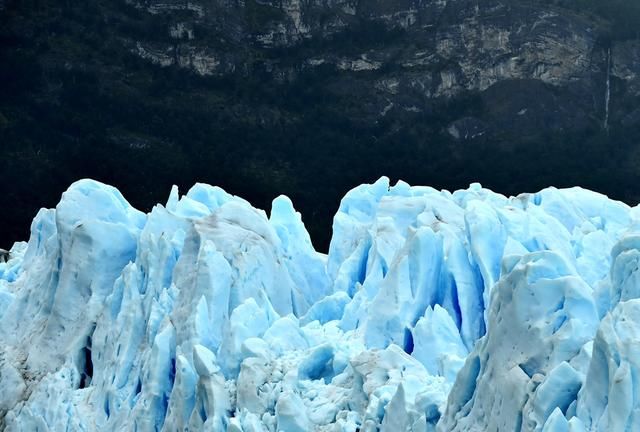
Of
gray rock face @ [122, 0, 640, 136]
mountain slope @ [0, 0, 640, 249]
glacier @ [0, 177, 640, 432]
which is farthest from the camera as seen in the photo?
gray rock face @ [122, 0, 640, 136]

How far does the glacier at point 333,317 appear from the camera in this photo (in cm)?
1069

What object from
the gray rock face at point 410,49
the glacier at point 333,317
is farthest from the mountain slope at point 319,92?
the glacier at point 333,317

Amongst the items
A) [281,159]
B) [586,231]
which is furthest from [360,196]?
[281,159]

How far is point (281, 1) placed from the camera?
→ 66.7 m

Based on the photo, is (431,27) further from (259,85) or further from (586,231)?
(586,231)

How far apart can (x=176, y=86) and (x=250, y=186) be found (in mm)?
10591

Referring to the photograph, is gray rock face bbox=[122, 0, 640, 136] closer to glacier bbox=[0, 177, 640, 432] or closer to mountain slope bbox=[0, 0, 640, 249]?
mountain slope bbox=[0, 0, 640, 249]

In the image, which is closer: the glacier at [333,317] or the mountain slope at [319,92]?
the glacier at [333,317]

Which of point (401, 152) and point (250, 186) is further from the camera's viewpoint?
point (401, 152)

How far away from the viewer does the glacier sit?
421 inches

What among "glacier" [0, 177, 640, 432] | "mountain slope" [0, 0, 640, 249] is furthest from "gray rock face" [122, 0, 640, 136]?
"glacier" [0, 177, 640, 432]

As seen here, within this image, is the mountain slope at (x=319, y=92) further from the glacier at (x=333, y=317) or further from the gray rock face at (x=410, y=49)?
the glacier at (x=333, y=317)

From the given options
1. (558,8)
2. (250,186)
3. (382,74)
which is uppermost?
(558,8)

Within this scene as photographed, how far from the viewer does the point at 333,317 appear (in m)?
Answer: 17.2
